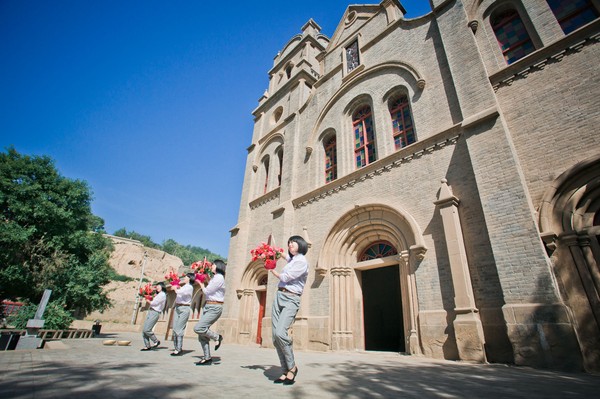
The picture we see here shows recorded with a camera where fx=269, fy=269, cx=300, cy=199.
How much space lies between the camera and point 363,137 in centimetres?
1144

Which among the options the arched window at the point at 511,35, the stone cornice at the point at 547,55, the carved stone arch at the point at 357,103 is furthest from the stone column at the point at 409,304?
the arched window at the point at 511,35

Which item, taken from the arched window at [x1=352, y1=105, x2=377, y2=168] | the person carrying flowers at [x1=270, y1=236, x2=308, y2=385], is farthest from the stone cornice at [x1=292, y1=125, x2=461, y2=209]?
the person carrying flowers at [x1=270, y1=236, x2=308, y2=385]

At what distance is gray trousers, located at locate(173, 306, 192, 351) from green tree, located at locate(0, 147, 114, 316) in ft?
31.6

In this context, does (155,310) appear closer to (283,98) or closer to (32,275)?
(32,275)

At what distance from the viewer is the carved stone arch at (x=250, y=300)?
40.0ft

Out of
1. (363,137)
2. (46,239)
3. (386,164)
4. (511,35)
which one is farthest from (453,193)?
(46,239)

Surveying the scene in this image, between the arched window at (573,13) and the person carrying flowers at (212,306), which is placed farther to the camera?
the arched window at (573,13)

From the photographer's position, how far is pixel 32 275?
36.6 ft

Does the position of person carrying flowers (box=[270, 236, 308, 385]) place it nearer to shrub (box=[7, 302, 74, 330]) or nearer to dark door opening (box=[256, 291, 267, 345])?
dark door opening (box=[256, 291, 267, 345])

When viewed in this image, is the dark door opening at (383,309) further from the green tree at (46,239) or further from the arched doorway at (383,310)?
the green tree at (46,239)

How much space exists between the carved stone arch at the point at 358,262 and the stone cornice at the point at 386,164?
133cm

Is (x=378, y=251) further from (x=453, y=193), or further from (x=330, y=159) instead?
(x=330, y=159)

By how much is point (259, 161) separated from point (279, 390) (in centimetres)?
1512

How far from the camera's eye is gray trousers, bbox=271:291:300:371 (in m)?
3.17
